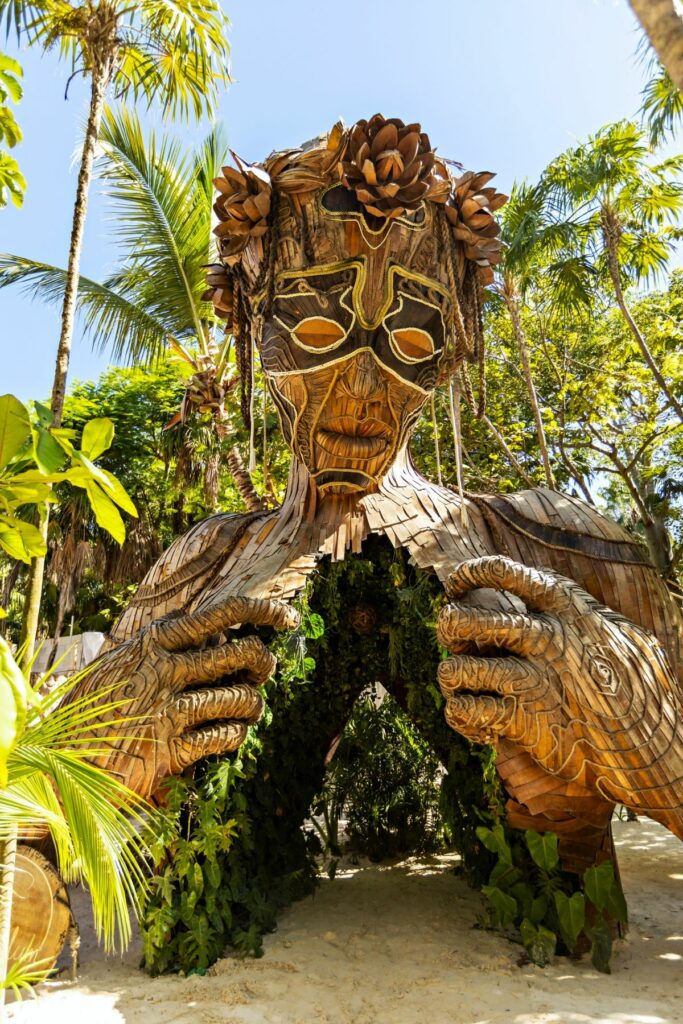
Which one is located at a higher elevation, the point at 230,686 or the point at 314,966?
the point at 230,686

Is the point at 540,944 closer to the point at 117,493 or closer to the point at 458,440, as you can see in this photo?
the point at 458,440

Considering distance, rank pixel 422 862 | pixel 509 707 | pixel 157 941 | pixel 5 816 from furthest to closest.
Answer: pixel 422 862, pixel 157 941, pixel 509 707, pixel 5 816

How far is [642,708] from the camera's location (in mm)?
2977

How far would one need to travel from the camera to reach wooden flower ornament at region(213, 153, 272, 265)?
362cm

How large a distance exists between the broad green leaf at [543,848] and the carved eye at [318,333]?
2.29 meters

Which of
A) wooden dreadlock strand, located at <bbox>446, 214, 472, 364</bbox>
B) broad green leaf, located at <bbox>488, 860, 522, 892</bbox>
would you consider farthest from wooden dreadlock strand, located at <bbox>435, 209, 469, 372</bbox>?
broad green leaf, located at <bbox>488, 860, 522, 892</bbox>

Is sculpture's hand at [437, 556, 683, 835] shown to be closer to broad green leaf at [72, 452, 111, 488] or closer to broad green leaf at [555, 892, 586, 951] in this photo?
broad green leaf at [555, 892, 586, 951]

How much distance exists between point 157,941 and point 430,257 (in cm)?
324

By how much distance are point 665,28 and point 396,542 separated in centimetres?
234

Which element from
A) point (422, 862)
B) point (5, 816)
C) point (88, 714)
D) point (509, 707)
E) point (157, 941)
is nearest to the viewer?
point (5, 816)

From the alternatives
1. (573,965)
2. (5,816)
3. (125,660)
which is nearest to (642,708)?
(573,965)

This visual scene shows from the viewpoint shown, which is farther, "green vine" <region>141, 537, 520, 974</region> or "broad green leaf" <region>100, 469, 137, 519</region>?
"green vine" <region>141, 537, 520, 974</region>

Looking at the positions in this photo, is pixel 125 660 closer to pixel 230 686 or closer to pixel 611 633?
pixel 230 686

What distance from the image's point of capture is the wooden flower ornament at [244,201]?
3621 millimetres
